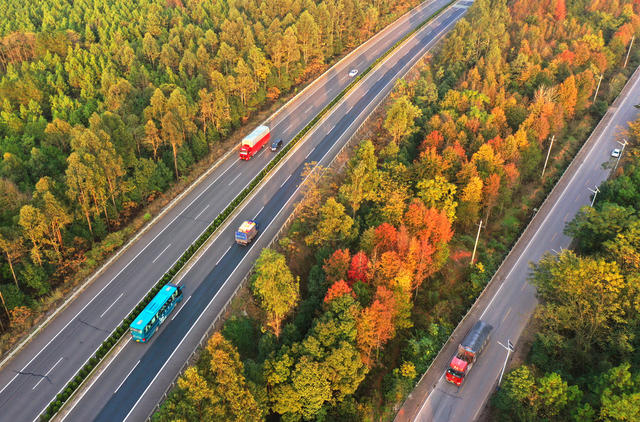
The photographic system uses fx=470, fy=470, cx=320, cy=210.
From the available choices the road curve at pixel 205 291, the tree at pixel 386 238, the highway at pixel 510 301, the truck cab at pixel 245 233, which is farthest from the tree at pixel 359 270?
the truck cab at pixel 245 233

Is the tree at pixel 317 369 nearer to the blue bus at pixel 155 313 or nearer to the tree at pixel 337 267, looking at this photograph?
the tree at pixel 337 267

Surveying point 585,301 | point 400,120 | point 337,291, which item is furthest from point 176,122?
point 585,301

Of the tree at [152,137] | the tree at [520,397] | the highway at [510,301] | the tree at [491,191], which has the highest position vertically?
the tree at [152,137]

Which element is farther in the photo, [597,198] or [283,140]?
[283,140]

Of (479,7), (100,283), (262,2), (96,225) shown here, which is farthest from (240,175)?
(479,7)

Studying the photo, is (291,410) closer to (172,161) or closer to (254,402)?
(254,402)

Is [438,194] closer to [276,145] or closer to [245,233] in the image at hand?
[245,233]

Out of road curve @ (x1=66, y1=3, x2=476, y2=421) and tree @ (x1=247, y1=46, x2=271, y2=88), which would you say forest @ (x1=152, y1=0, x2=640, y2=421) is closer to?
road curve @ (x1=66, y1=3, x2=476, y2=421)
